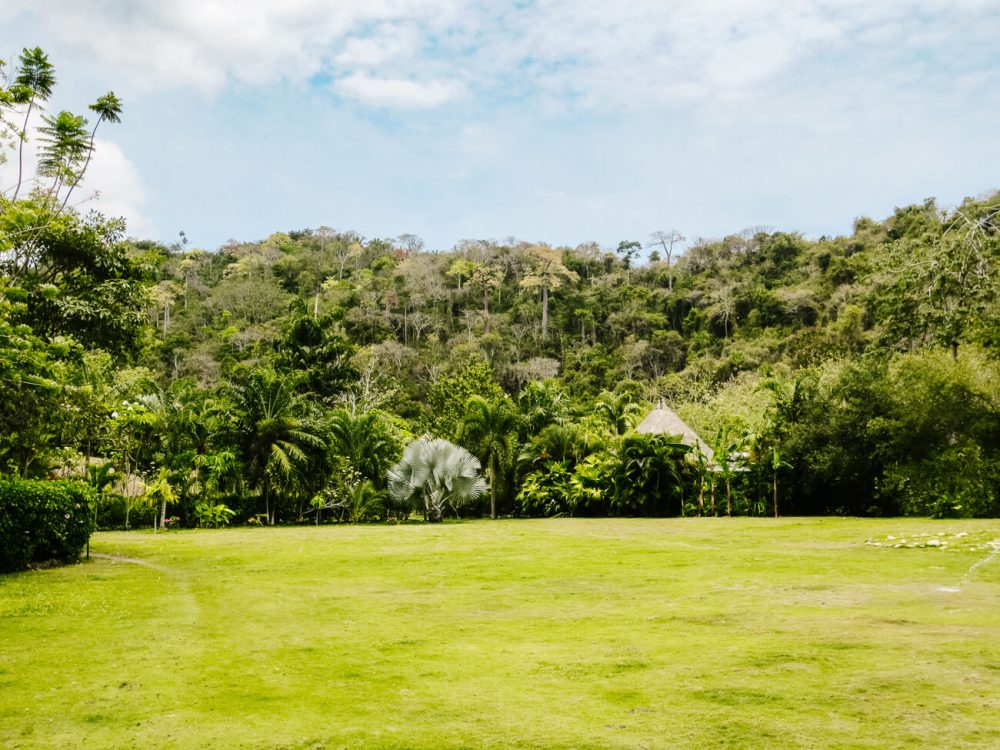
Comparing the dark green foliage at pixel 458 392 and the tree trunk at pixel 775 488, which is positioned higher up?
the dark green foliage at pixel 458 392

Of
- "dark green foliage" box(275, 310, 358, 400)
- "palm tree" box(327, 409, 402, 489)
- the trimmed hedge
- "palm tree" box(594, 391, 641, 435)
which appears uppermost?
→ "dark green foliage" box(275, 310, 358, 400)

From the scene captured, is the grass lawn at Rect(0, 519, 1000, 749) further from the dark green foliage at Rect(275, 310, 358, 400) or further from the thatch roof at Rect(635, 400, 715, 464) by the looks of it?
the dark green foliage at Rect(275, 310, 358, 400)

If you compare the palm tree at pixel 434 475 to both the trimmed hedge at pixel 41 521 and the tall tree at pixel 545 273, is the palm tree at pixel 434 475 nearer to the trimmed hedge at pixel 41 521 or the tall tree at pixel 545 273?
the trimmed hedge at pixel 41 521

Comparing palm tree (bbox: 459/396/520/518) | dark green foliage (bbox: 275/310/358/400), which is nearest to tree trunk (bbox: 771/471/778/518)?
palm tree (bbox: 459/396/520/518)

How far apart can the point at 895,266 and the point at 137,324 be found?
16.5 m

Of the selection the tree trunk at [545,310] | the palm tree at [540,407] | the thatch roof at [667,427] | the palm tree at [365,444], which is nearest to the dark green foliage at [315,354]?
the palm tree at [540,407]

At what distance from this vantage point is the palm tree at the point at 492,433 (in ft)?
77.7

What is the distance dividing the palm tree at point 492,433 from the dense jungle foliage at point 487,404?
6 cm

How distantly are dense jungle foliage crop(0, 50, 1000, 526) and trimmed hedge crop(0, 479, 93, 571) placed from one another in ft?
4.52

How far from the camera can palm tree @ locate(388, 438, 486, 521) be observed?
22062 mm

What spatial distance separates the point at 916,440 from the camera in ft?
65.4

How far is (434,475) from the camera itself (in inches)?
870

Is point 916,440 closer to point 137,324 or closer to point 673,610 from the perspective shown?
point 673,610

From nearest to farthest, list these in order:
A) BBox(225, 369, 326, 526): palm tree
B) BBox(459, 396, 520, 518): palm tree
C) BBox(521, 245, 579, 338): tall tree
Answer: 1. BBox(225, 369, 326, 526): palm tree
2. BBox(459, 396, 520, 518): palm tree
3. BBox(521, 245, 579, 338): tall tree
